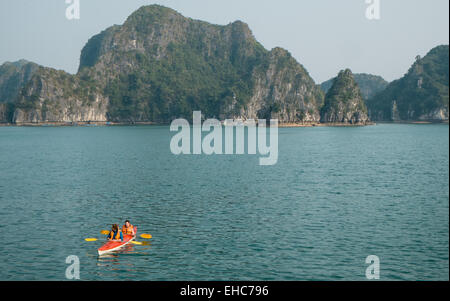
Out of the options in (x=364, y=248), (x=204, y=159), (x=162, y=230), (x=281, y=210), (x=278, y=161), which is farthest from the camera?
(x=204, y=159)

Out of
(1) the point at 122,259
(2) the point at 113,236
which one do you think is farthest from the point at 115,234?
(1) the point at 122,259

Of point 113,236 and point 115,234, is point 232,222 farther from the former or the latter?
point 113,236

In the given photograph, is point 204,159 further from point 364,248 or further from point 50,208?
point 364,248

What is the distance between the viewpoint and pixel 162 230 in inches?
1754

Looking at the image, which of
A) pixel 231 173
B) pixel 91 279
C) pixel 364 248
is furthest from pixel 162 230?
pixel 231 173

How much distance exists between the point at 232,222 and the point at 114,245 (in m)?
13.9

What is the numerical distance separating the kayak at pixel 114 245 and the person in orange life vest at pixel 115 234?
0.51 metres

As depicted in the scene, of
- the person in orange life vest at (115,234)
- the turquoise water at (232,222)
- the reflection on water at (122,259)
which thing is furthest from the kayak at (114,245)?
the turquoise water at (232,222)

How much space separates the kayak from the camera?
37.4 meters

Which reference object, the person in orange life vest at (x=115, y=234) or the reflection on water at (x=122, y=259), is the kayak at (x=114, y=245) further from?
the person in orange life vest at (x=115, y=234)

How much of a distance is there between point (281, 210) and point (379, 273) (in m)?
21.1

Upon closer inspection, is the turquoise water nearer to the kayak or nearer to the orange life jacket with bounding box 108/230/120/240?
the kayak

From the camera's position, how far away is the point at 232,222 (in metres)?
47.5

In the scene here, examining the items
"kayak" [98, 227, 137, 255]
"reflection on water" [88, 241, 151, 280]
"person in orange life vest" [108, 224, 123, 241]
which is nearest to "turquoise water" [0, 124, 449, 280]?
"reflection on water" [88, 241, 151, 280]
